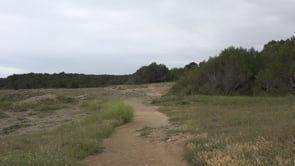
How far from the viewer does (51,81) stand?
362 feet

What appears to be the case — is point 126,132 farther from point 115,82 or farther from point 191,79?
point 115,82

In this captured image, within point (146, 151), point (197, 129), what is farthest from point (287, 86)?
point (146, 151)

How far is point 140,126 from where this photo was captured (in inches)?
793

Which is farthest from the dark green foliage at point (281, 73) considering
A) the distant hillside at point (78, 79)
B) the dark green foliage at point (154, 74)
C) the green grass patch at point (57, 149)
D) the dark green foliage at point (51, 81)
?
the dark green foliage at point (51, 81)

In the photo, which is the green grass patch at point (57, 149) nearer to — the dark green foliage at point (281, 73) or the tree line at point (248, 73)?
the dark green foliage at point (281, 73)

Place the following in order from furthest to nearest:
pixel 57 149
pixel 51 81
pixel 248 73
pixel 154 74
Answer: pixel 51 81
pixel 154 74
pixel 248 73
pixel 57 149

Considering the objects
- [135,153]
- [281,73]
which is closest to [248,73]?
[281,73]

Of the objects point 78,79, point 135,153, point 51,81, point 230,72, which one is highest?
point 230,72

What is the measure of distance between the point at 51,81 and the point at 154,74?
88.7 ft

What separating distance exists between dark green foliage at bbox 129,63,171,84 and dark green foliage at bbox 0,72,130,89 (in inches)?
531

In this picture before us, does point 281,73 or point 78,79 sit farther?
point 78,79

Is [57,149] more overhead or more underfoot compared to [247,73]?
more underfoot

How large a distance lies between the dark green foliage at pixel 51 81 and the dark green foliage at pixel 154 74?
13.5 metres

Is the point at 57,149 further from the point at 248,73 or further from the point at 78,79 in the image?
the point at 78,79
